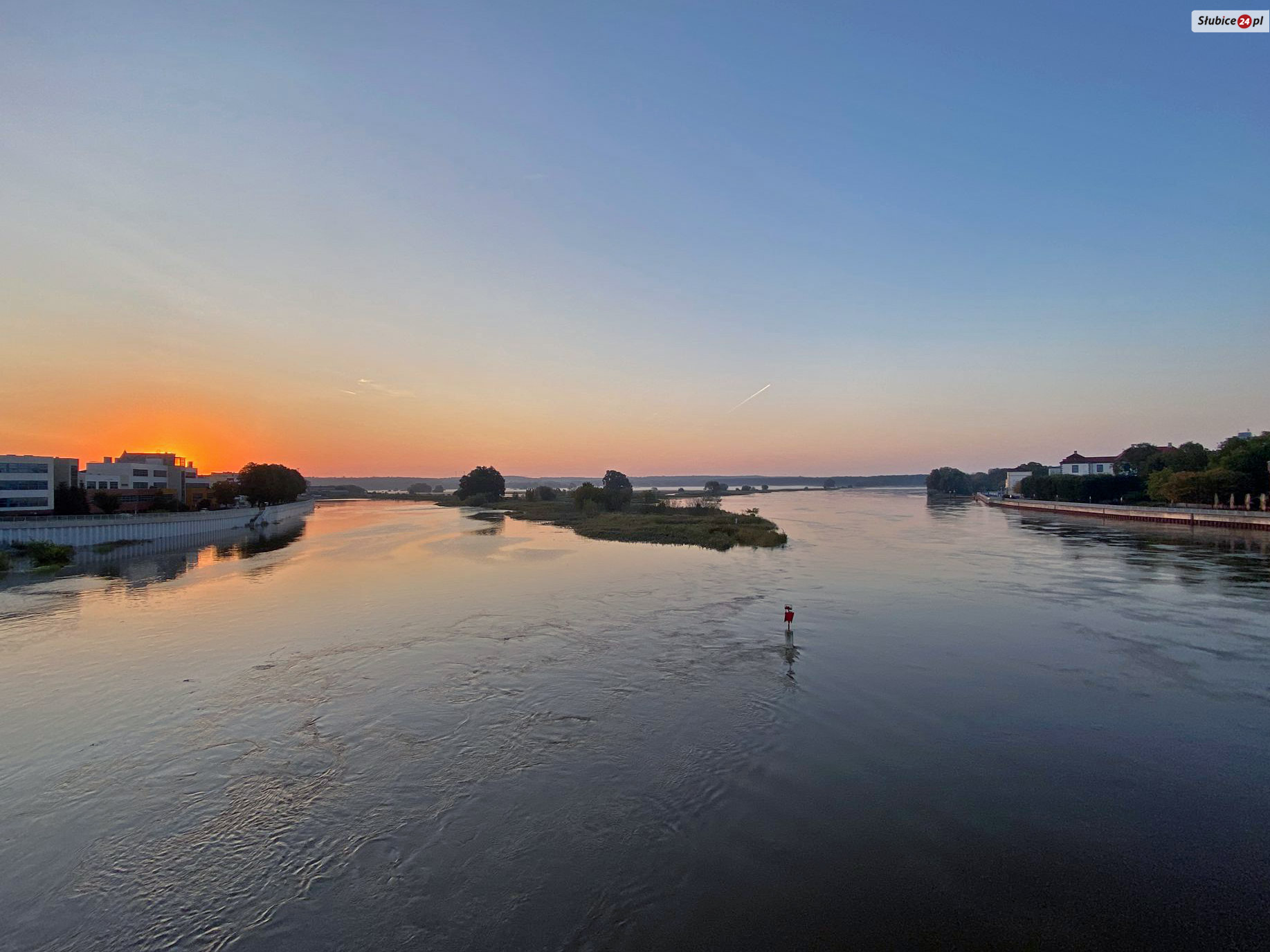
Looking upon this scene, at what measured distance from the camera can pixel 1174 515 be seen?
196 ft

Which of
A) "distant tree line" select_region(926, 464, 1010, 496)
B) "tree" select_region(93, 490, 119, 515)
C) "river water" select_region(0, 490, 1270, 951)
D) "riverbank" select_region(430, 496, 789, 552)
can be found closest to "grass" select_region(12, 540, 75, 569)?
"river water" select_region(0, 490, 1270, 951)

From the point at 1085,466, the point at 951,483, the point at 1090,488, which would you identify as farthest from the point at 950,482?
the point at 1090,488

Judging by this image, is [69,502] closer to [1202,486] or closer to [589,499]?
[589,499]

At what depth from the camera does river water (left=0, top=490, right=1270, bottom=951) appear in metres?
6.53

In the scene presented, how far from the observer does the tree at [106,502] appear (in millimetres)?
55844

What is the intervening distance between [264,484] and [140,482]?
42.9ft

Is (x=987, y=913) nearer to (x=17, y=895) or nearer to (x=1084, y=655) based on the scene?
(x=17, y=895)

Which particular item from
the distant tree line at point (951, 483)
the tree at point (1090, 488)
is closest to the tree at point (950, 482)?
the distant tree line at point (951, 483)

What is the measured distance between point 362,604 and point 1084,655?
24.2 meters

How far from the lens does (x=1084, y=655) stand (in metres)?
16.5

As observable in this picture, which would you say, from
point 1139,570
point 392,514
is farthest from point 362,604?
point 392,514

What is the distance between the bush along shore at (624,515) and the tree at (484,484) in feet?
0.45

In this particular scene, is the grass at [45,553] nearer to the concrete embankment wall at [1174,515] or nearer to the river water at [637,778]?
the river water at [637,778]

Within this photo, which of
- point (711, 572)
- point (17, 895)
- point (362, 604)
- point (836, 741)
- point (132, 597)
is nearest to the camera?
point (17, 895)
